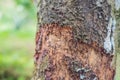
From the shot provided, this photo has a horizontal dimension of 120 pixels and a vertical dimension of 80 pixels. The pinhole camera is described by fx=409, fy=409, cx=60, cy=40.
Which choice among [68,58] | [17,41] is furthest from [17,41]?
[68,58]

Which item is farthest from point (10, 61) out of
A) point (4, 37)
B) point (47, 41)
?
point (47, 41)

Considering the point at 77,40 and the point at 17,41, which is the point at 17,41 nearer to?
the point at 17,41

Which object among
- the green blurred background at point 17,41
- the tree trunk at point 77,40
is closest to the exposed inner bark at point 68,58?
the tree trunk at point 77,40

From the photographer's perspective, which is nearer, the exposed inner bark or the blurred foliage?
the exposed inner bark

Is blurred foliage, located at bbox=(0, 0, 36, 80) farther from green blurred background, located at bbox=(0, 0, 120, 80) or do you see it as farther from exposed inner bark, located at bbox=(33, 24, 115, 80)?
exposed inner bark, located at bbox=(33, 24, 115, 80)

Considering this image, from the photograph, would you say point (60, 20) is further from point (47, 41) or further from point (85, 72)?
point (85, 72)

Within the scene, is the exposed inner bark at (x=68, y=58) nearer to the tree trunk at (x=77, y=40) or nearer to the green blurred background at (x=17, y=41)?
the tree trunk at (x=77, y=40)

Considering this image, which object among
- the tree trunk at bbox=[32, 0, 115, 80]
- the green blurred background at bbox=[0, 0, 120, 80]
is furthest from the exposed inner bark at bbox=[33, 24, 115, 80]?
the green blurred background at bbox=[0, 0, 120, 80]
